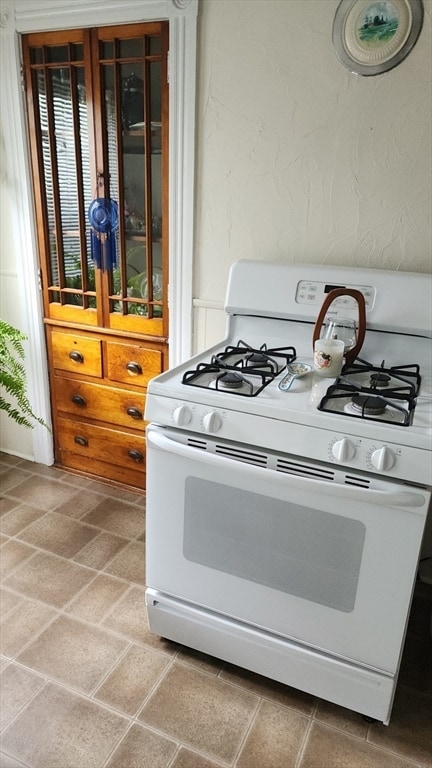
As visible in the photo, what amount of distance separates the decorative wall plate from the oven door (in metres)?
1.28

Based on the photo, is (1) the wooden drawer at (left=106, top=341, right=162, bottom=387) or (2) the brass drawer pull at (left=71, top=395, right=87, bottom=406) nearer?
(1) the wooden drawer at (left=106, top=341, right=162, bottom=387)

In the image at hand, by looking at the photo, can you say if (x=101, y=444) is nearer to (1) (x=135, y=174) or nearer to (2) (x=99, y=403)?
(2) (x=99, y=403)

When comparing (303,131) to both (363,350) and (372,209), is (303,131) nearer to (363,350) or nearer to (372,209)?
(372,209)

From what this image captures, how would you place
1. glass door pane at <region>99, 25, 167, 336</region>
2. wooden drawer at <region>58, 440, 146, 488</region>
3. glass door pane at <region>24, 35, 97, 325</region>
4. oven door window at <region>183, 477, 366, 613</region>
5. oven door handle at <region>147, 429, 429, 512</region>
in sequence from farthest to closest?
wooden drawer at <region>58, 440, 146, 488</region> < glass door pane at <region>24, 35, 97, 325</region> < glass door pane at <region>99, 25, 167, 336</region> < oven door window at <region>183, 477, 366, 613</region> < oven door handle at <region>147, 429, 429, 512</region>

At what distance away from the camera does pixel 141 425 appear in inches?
98.8

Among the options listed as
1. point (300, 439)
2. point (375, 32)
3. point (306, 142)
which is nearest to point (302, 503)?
point (300, 439)

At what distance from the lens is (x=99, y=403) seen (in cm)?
258

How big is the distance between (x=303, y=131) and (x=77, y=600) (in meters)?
1.83

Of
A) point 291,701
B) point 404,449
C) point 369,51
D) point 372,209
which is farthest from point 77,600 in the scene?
point 369,51

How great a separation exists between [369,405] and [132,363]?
1.33 m

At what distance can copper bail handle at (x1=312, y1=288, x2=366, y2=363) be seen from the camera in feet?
5.41

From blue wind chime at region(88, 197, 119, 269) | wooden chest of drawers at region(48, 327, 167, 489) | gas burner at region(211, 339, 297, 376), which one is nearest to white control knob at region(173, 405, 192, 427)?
gas burner at region(211, 339, 297, 376)

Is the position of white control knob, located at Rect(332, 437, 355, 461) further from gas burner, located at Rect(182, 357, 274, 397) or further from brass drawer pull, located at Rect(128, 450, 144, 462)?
brass drawer pull, located at Rect(128, 450, 144, 462)

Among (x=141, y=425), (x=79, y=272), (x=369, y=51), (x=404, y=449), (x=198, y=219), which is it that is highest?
(x=369, y=51)
